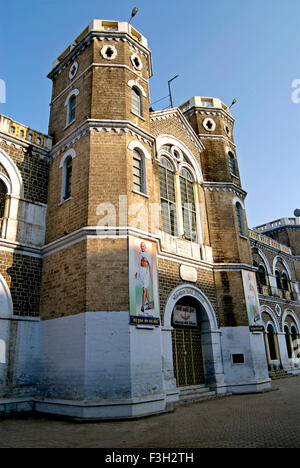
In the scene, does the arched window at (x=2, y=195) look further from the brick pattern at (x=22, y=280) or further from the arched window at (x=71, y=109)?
the arched window at (x=71, y=109)

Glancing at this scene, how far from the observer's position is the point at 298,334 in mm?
26922

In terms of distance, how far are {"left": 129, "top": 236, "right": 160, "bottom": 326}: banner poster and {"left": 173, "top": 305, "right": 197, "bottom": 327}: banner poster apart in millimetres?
2762

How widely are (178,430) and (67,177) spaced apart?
Answer: 384 inches

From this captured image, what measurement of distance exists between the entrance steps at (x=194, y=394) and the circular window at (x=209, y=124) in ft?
43.7

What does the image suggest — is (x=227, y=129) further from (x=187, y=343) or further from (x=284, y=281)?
(x=284, y=281)

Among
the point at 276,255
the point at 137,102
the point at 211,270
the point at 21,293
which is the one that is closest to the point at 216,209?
the point at 211,270

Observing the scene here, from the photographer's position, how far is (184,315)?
14.7 meters

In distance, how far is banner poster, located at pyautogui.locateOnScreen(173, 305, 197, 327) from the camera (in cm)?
1433

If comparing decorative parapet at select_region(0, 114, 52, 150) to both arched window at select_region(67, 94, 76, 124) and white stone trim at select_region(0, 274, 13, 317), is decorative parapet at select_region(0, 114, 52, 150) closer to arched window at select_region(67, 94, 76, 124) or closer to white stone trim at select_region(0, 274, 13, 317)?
arched window at select_region(67, 94, 76, 124)

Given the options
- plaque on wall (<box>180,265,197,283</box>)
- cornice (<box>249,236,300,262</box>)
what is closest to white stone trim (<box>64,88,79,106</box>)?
plaque on wall (<box>180,265,197,283</box>)

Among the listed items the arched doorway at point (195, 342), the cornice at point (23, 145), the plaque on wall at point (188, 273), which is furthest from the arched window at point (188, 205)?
the cornice at point (23, 145)

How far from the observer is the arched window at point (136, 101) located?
47.8 feet

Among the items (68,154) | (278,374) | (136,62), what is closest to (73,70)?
(136,62)
